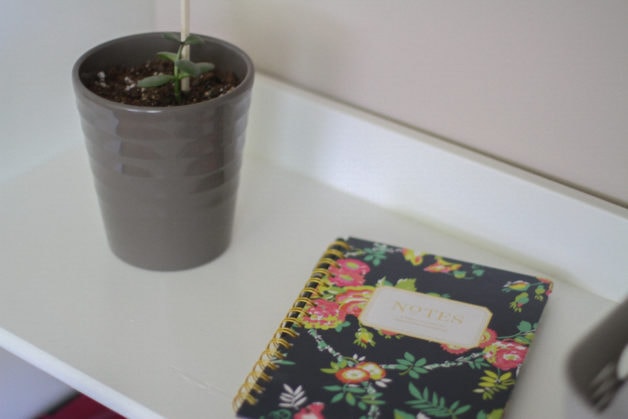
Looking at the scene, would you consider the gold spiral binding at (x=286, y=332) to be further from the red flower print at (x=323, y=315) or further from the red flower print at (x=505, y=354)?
the red flower print at (x=505, y=354)

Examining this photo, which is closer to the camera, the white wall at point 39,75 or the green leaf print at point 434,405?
the green leaf print at point 434,405

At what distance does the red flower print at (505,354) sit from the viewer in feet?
2.03

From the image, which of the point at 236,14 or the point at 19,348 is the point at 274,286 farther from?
the point at 236,14

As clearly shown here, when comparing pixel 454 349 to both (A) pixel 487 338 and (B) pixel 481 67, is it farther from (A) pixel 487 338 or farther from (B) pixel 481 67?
(B) pixel 481 67

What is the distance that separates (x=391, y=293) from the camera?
0.69 meters

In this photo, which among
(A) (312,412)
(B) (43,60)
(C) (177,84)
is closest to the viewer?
(A) (312,412)

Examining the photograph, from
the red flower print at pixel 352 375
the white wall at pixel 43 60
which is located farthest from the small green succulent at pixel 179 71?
the red flower print at pixel 352 375

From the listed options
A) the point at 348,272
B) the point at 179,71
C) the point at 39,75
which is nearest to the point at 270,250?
the point at 348,272

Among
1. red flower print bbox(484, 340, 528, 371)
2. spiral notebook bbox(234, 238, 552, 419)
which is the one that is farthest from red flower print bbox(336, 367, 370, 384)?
red flower print bbox(484, 340, 528, 371)

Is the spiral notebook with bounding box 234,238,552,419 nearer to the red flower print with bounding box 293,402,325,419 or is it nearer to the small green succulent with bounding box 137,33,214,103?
the red flower print with bounding box 293,402,325,419

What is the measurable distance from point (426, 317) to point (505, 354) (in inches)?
2.8

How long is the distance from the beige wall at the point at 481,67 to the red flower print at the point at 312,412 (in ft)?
1.09

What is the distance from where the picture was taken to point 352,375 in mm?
600

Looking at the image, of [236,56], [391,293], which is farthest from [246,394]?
[236,56]
